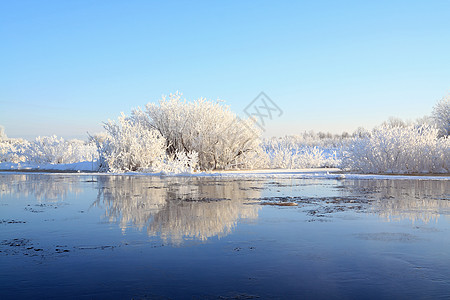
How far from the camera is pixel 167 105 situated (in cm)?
3188

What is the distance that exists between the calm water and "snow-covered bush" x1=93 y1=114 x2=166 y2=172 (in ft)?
50.2

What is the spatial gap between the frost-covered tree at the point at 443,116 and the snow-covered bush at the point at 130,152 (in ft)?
88.6

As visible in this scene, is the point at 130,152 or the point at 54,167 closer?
the point at 130,152

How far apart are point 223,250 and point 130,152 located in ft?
70.9

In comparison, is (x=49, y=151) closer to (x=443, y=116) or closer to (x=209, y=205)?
(x=209, y=205)

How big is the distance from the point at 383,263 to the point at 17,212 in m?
7.87

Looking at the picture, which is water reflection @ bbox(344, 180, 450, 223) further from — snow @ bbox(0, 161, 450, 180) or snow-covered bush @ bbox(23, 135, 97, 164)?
snow-covered bush @ bbox(23, 135, 97, 164)

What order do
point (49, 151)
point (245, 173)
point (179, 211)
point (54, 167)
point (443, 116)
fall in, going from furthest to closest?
point (443, 116), point (49, 151), point (54, 167), point (245, 173), point (179, 211)

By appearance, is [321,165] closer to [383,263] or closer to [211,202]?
[211,202]

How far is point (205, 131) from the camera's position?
30562 mm

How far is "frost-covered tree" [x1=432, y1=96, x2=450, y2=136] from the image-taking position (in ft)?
135

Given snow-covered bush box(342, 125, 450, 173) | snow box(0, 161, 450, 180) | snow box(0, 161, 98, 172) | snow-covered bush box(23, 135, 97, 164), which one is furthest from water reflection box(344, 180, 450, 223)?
snow-covered bush box(23, 135, 97, 164)

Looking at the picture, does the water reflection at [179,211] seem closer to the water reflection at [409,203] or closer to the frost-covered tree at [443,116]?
the water reflection at [409,203]

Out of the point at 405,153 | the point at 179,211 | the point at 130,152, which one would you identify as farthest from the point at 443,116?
the point at 179,211
